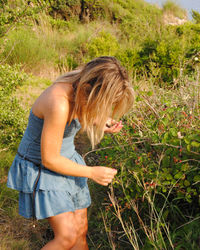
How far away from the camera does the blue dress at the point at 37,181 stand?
1.75 m

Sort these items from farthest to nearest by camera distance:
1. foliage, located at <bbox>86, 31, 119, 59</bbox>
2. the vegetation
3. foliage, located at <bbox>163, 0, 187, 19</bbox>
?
1. foliage, located at <bbox>163, 0, 187, 19</bbox>
2. foliage, located at <bbox>86, 31, 119, 59</bbox>
3. the vegetation

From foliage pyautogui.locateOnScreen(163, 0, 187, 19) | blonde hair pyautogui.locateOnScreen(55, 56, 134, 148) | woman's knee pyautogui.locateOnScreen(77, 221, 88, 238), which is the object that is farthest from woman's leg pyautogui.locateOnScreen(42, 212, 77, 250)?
foliage pyautogui.locateOnScreen(163, 0, 187, 19)

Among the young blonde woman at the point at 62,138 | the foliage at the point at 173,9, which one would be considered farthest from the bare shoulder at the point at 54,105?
the foliage at the point at 173,9

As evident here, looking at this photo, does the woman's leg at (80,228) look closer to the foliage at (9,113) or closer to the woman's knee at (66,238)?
the woman's knee at (66,238)

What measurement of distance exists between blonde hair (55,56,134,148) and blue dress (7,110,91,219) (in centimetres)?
16

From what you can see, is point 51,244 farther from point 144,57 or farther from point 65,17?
point 65,17

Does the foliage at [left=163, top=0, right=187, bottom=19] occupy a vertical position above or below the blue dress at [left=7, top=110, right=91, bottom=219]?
above

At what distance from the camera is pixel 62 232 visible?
5.67 feet

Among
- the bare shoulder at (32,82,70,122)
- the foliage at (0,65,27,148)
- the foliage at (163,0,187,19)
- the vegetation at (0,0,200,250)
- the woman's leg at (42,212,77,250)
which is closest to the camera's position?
the bare shoulder at (32,82,70,122)

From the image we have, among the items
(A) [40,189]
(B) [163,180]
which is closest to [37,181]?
(A) [40,189]

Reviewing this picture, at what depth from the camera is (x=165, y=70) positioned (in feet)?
17.0

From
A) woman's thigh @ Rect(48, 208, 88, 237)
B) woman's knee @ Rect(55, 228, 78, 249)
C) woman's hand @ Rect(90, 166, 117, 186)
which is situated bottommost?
woman's knee @ Rect(55, 228, 78, 249)

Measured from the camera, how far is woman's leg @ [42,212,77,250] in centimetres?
171

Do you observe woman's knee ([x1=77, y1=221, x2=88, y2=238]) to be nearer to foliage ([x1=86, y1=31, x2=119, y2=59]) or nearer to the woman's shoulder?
the woman's shoulder
